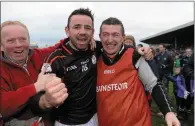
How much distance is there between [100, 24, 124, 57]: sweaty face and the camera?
267 cm

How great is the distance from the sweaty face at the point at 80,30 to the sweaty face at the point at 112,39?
175 millimetres

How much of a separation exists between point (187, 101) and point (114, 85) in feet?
18.1

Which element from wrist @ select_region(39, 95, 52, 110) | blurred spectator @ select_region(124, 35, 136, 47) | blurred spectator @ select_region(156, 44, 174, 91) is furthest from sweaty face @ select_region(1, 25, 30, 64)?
blurred spectator @ select_region(156, 44, 174, 91)

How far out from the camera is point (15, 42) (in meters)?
2.29

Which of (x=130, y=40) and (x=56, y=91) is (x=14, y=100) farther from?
(x=130, y=40)

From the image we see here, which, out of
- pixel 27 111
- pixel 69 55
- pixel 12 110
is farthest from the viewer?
pixel 69 55

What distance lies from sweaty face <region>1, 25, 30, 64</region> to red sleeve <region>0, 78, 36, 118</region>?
419 millimetres

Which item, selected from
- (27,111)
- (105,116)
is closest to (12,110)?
(27,111)

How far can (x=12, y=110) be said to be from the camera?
198 centimetres

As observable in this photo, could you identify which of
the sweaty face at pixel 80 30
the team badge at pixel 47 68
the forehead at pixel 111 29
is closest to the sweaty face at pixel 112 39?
the forehead at pixel 111 29

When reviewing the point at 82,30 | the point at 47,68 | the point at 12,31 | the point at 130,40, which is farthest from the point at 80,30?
the point at 130,40

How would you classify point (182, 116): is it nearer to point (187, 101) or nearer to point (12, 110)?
point (187, 101)

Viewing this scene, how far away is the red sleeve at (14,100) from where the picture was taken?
192cm

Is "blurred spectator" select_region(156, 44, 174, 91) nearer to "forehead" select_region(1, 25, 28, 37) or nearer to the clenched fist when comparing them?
"forehead" select_region(1, 25, 28, 37)
